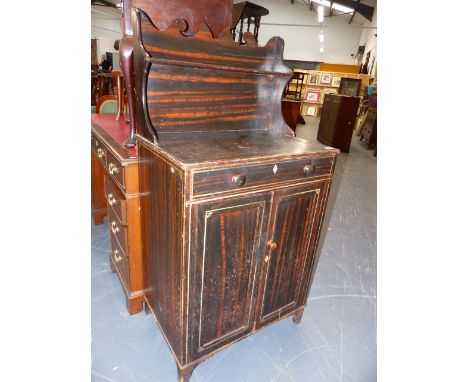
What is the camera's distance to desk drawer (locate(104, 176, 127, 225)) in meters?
1.47

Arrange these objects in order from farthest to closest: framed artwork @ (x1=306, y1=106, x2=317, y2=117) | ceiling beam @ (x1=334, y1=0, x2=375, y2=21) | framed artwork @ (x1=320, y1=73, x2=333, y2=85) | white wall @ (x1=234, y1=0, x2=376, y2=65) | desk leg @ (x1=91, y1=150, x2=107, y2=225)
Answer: white wall @ (x1=234, y1=0, x2=376, y2=65), framed artwork @ (x1=306, y1=106, x2=317, y2=117), framed artwork @ (x1=320, y1=73, x2=333, y2=85), ceiling beam @ (x1=334, y1=0, x2=375, y2=21), desk leg @ (x1=91, y1=150, x2=107, y2=225)

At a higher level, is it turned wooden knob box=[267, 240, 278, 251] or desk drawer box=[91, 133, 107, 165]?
desk drawer box=[91, 133, 107, 165]

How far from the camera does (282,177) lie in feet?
3.92

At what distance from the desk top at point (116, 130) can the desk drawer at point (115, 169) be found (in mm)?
58

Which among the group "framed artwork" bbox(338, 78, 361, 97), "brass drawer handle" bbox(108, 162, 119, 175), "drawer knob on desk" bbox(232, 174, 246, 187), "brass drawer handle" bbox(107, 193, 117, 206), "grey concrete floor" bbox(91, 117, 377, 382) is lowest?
"grey concrete floor" bbox(91, 117, 377, 382)

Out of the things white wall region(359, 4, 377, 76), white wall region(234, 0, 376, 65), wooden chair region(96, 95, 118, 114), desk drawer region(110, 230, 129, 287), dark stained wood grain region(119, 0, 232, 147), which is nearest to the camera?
dark stained wood grain region(119, 0, 232, 147)

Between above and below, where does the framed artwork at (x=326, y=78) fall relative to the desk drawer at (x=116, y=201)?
above

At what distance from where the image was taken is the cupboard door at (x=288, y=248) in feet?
4.21

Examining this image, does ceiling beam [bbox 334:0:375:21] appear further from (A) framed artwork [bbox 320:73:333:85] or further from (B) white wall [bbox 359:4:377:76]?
(A) framed artwork [bbox 320:73:333:85]

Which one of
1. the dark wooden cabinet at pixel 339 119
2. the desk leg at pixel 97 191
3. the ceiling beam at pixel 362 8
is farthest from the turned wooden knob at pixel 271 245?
the ceiling beam at pixel 362 8

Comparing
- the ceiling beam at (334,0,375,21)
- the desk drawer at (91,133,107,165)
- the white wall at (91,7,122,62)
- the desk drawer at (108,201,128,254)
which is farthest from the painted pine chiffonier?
the white wall at (91,7,122,62)

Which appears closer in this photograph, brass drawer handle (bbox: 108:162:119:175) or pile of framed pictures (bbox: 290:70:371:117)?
brass drawer handle (bbox: 108:162:119:175)

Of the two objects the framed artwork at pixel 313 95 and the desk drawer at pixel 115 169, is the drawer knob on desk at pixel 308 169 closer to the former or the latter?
the desk drawer at pixel 115 169

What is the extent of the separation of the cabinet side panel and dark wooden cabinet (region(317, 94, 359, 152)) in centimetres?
526
